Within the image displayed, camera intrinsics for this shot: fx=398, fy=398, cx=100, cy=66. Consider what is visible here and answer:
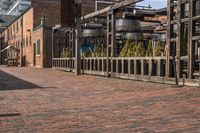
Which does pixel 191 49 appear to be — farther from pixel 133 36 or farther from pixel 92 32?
pixel 92 32

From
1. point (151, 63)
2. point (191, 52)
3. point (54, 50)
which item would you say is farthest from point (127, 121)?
point (54, 50)

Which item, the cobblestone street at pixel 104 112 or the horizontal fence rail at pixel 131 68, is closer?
the cobblestone street at pixel 104 112

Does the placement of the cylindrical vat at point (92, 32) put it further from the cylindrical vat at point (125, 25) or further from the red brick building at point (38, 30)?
the red brick building at point (38, 30)

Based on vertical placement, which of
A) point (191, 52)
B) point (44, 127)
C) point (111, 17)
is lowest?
point (44, 127)

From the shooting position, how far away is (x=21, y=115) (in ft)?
25.2

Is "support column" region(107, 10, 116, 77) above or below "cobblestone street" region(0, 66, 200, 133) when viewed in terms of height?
above

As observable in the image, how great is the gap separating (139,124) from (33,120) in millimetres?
1942

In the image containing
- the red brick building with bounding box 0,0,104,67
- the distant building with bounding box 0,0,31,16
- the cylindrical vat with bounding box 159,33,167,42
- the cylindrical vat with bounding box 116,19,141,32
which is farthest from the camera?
the distant building with bounding box 0,0,31,16

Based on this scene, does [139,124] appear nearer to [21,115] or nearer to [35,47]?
[21,115]

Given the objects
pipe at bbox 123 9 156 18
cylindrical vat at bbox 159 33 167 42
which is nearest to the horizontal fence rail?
pipe at bbox 123 9 156 18

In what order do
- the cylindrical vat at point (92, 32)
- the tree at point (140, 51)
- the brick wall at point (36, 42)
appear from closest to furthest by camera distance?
the tree at point (140, 51)
the cylindrical vat at point (92, 32)
the brick wall at point (36, 42)

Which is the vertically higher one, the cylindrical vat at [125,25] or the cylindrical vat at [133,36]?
the cylindrical vat at [125,25]

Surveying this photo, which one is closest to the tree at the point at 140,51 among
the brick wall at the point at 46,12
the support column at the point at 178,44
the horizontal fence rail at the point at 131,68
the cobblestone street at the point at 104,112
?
the horizontal fence rail at the point at 131,68

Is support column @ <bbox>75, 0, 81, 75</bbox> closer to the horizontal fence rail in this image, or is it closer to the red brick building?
the horizontal fence rail
